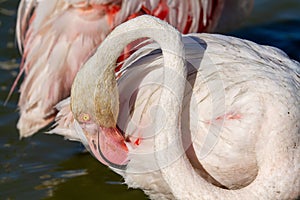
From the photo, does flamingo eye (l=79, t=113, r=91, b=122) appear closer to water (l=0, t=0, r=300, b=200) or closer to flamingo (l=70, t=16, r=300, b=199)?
flamingo (l=70, t=16, r=300, b=199)

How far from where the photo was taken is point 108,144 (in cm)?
327

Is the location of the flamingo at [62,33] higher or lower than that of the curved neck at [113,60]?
lower

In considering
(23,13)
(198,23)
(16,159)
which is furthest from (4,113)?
(198,23)

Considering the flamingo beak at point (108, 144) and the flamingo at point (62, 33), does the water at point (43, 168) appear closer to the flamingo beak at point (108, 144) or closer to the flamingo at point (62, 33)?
the flamingo at point (62, 33)

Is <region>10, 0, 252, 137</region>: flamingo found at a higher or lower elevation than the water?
higher

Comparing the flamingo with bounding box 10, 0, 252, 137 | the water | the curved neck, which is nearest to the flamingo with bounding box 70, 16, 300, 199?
the curved neck

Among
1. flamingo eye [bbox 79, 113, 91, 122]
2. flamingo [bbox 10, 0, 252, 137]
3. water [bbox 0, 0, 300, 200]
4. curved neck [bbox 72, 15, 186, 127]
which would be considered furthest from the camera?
water [bbox 0, 0, 300, 200]

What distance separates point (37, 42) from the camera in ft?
14.1

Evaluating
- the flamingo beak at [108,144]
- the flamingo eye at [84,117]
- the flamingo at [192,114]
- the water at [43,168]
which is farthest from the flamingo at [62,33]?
the flamingo eye at [84,117]

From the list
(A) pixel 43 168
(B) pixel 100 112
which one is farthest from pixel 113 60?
(A) pixel 43 168

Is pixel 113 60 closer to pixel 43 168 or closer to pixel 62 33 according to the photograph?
pixel 62 33

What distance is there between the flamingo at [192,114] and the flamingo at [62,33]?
67 centimetres

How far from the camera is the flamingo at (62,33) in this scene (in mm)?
4156

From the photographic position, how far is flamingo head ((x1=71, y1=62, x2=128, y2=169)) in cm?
305
